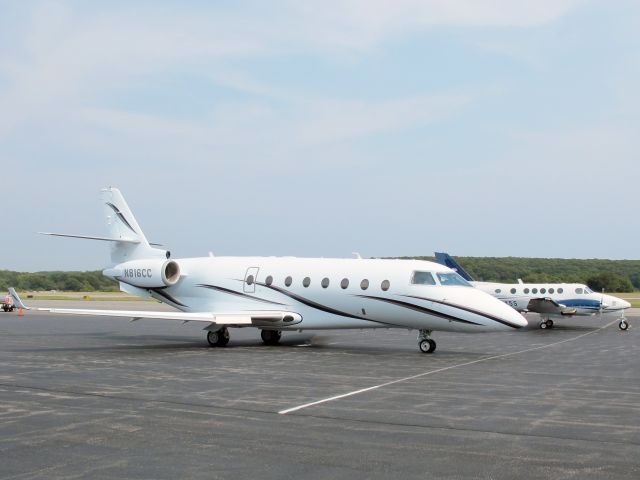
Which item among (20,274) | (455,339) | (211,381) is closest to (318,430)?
(211,381)

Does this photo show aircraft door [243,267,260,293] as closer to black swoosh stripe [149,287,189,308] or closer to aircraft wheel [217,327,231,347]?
aircraft wheel [217,327,231,347]

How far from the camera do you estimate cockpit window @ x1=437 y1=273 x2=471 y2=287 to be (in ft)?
65.1

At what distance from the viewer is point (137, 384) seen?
13.4m

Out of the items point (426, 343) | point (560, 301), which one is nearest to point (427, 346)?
point (426, 343)

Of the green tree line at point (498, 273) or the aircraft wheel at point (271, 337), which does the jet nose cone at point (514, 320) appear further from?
the green tree line at point (498, 273)

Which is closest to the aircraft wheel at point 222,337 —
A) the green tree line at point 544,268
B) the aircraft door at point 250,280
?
the aircraft door at point 250,280

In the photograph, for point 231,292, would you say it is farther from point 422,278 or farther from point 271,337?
point 422,278

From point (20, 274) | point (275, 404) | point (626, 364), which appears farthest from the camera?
point (20, 274)

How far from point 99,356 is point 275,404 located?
948 cm

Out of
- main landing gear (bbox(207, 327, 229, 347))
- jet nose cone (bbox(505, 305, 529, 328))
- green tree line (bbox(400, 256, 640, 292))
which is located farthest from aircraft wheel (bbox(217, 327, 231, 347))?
green tree line (bbox(400, 256, 640, 292))

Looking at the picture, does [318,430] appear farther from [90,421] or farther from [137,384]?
[137,384]

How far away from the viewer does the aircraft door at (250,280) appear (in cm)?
2345

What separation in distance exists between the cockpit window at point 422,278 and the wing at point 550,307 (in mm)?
17689

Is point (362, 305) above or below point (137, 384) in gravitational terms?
above
